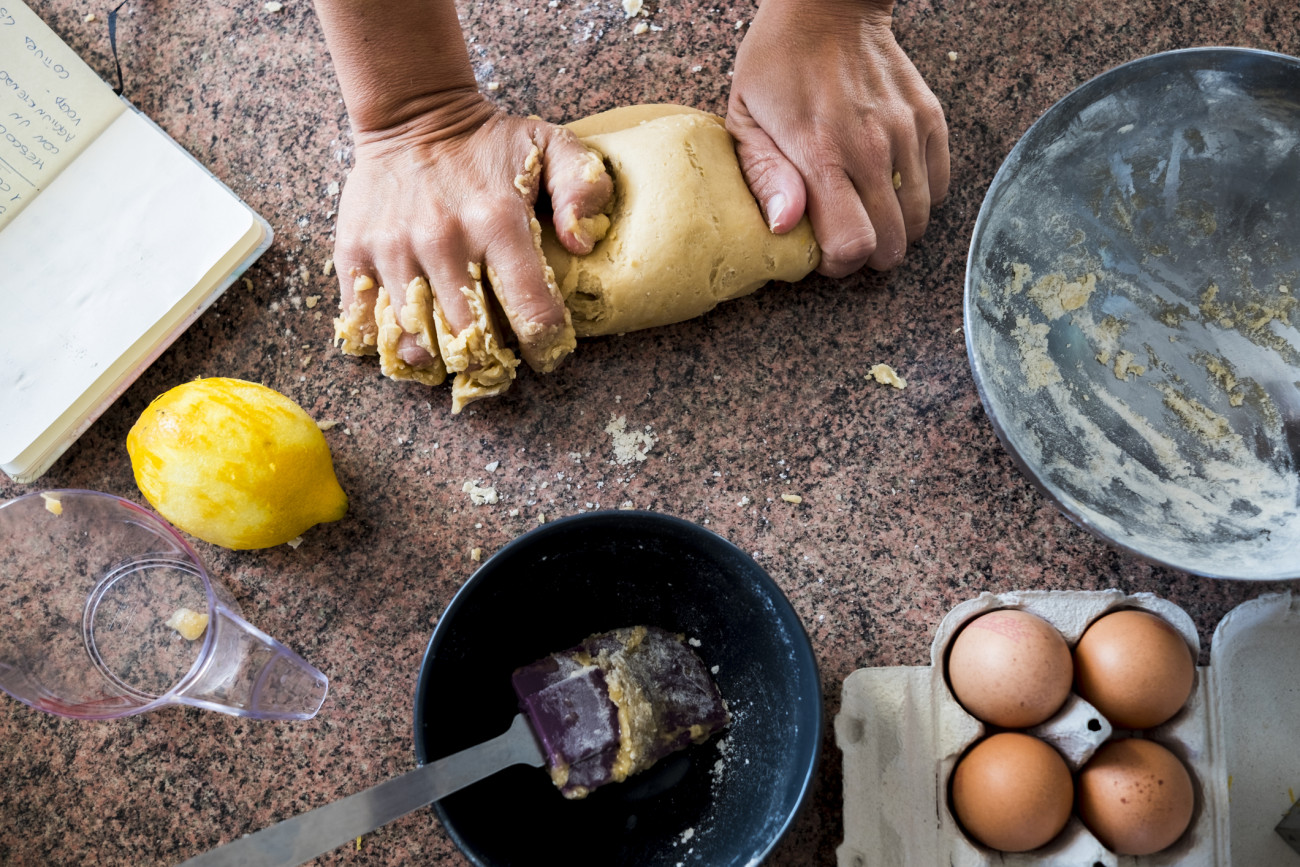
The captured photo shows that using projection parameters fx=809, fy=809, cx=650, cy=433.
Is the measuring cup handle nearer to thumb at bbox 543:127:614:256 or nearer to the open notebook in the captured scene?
A: the open notebook

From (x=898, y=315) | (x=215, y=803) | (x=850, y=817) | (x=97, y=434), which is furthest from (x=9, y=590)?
(x=898, y=315)

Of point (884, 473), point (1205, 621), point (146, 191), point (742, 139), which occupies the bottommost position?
point (1205, 621)

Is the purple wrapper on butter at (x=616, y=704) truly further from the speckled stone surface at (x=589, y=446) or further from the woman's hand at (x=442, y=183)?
the woman's hand at (x=442, y=183)

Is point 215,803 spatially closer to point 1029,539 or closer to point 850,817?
point 850,817

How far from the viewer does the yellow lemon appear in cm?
82

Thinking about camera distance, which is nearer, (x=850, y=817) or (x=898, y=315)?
(x=850, y=817)

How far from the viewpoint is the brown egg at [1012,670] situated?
2.50 ft

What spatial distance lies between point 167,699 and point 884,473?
818 millimetres

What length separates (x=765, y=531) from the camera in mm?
937

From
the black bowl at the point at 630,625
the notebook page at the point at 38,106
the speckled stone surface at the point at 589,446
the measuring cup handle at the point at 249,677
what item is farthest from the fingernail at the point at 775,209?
the notebook page at the point at 38,106

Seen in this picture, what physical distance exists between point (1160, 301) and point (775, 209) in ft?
1.57

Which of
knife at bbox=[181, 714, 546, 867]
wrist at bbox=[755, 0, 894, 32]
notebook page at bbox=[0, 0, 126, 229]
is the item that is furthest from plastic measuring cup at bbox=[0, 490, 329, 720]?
wrist at bbox=[755, 0, 894, 32]

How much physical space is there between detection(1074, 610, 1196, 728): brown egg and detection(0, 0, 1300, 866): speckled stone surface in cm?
12

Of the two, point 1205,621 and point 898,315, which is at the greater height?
point 898,315
